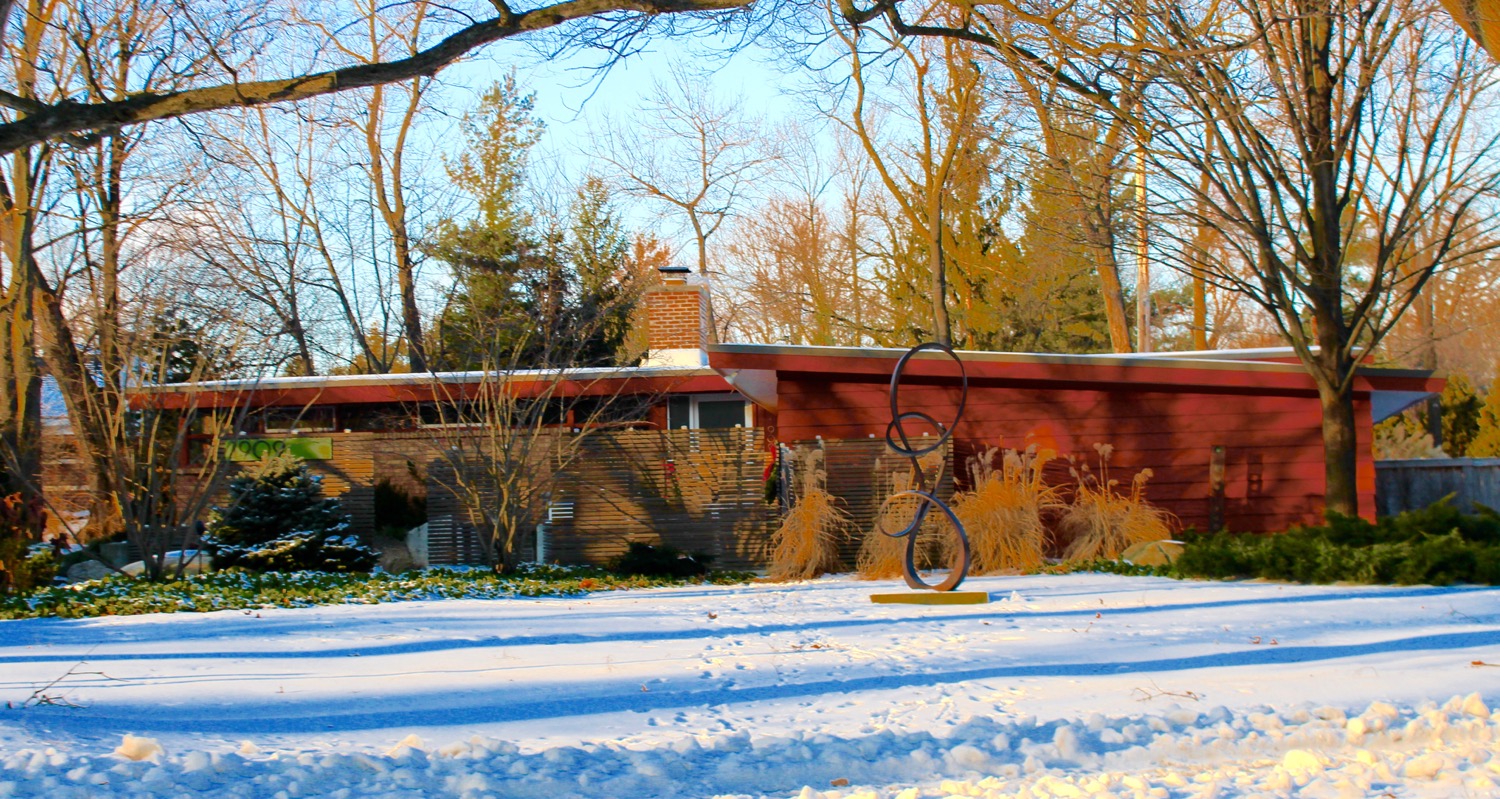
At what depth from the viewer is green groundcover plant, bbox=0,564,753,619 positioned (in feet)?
35.2

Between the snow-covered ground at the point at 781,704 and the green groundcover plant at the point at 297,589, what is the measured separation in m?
1.77

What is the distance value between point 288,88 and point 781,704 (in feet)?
15.7

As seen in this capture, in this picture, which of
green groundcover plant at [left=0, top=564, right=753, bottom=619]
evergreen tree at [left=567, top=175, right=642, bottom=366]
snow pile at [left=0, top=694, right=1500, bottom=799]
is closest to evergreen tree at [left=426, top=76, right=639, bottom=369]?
evergreen tree at [left=567, top=175, right=642, bottom=366]

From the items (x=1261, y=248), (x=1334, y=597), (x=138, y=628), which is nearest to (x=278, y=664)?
(x=138, y=628)

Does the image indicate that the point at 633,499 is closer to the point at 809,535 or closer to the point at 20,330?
the point at 809,535

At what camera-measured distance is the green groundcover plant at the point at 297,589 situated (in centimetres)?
1073

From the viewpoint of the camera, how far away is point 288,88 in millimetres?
7449

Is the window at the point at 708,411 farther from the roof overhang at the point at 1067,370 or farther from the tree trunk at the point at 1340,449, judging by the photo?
the tree trunk at the point at 1340,449

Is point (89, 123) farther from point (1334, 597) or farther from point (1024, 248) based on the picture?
point (1024, 248)

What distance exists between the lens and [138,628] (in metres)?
9.05

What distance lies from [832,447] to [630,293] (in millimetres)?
10396

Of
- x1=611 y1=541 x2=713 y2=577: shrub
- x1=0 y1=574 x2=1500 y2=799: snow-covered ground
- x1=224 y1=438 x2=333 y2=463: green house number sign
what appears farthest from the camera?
x1=224 y1=438 x2=333 y2=463: green house number sign

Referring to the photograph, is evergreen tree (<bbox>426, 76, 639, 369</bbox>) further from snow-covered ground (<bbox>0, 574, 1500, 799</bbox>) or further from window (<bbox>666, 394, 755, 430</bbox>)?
snow-covered ground (<bbox>0, 574, 1500, 799</bbox>)

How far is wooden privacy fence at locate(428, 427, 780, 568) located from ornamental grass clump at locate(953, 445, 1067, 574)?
3432 millimetres
